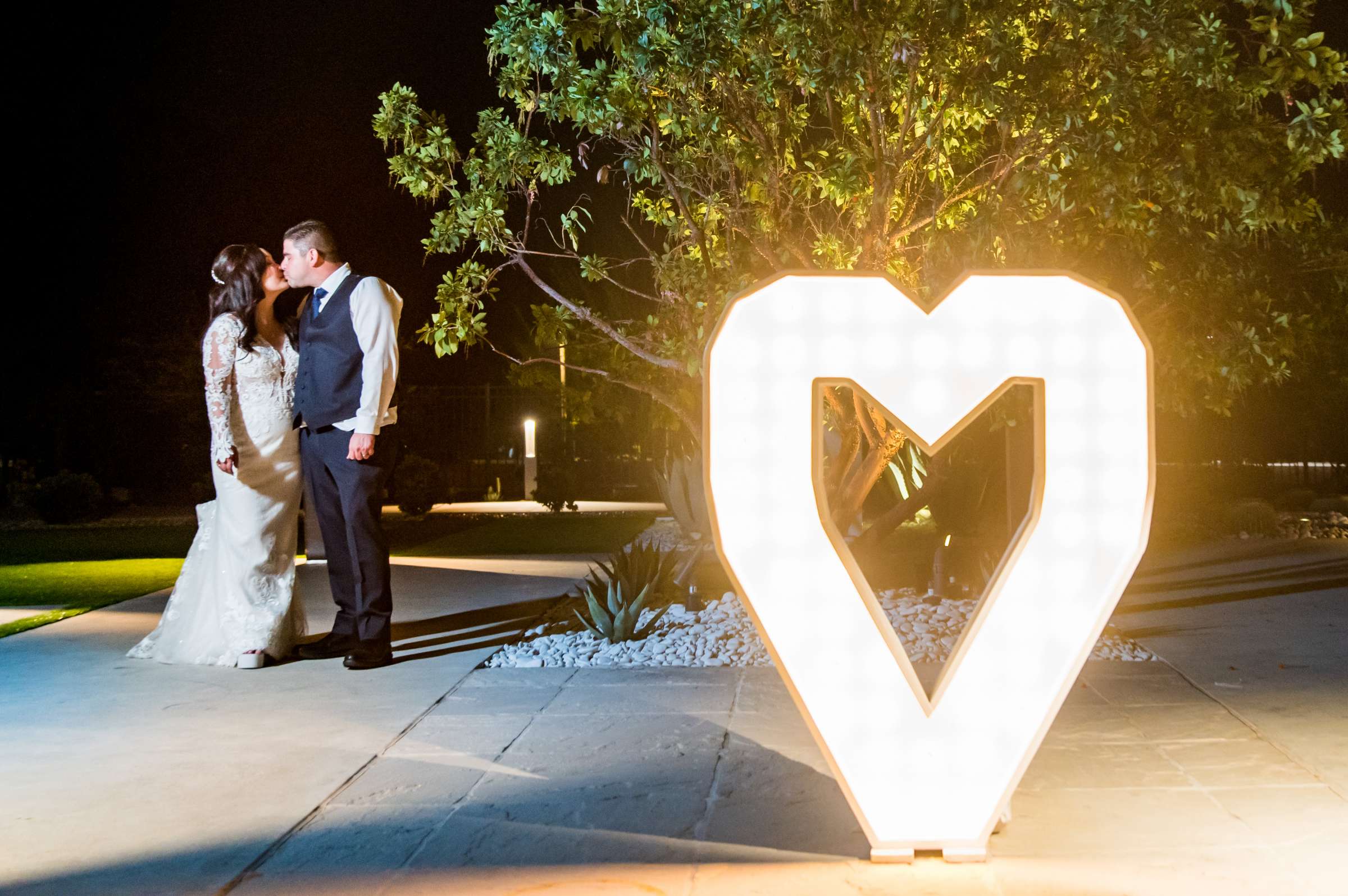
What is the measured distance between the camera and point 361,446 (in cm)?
644

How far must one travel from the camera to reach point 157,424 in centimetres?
2628

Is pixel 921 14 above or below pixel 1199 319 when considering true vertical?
above

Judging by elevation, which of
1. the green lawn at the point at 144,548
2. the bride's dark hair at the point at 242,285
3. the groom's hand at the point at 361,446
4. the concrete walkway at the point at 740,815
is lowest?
the green lawn at the point at 144,548

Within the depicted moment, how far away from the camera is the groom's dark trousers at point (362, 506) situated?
664 cm

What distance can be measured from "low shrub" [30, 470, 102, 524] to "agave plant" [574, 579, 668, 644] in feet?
52.7

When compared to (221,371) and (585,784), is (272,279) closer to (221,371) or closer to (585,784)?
(221,371)

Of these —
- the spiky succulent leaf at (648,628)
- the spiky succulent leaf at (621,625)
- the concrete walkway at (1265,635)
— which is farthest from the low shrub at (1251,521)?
the spiky succulent leaf at (621,625)

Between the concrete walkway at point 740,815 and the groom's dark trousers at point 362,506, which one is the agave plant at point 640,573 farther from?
the concrete walkway at point 740,815

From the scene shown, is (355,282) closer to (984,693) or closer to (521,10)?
(521,10)

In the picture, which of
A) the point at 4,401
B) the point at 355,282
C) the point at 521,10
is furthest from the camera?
the point at 4,401

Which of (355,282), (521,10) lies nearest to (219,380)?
(355,282)

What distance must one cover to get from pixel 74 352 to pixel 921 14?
24078mm


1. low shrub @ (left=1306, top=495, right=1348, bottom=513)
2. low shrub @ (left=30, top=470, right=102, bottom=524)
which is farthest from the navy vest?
low shrub @ (left=30, top=470, right=102, bottom=524)

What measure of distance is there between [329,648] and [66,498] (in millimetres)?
15597
